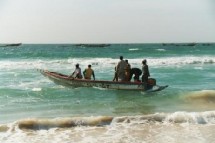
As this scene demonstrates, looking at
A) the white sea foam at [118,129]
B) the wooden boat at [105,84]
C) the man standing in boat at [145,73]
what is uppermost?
the man standing in boat at [145,73]

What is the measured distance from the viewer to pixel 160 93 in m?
16.0

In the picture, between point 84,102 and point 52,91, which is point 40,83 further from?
point 84,102

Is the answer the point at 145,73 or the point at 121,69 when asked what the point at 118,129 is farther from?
the point at 121,69

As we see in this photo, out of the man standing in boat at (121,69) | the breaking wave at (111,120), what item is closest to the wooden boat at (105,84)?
the man standing in boat at (121,69)

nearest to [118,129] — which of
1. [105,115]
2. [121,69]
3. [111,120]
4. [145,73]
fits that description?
[111,120]

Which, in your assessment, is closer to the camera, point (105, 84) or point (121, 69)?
point (121, 69)

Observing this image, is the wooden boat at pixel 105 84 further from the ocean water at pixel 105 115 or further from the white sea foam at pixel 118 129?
the white sea foam at pixel 118 129

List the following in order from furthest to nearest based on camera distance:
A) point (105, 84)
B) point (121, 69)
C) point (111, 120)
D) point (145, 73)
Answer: point (105, 84) < point (121, 69) < point (145, 73) < point (111, 120)

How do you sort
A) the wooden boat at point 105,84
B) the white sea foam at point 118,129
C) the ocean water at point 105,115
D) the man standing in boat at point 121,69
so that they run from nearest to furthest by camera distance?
the white sea foam at point 118,129, the ocean water at point 105,115, the wooden boat at point 105,84, the man standing in boat at point 121,69

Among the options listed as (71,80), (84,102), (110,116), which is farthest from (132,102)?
(71,80)

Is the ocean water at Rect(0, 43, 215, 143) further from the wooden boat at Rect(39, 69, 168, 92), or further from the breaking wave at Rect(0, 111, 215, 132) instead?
the wooden boat at Rect(39, 69, 168, 92)

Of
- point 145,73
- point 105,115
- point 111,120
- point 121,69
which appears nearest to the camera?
point 111,120

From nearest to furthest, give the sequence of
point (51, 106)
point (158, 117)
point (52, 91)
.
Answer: point (158, 117)
point (51, 106)
point (52, 91)

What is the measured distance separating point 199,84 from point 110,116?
29.2ft
